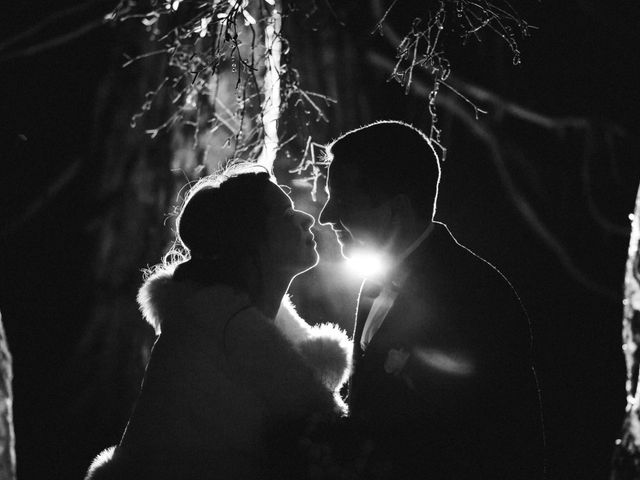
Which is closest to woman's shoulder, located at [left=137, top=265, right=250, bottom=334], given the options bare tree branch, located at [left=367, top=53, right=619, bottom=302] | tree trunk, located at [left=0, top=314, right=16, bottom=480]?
tree trunk, located at [left=0, top=314, right=16, bottom=480]

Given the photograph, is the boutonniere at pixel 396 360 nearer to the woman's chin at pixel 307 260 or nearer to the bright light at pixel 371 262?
the bright light at pixel 371 262

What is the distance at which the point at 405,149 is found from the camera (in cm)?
212

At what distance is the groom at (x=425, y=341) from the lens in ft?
5.97

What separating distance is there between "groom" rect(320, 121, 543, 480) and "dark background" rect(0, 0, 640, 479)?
2.84 m

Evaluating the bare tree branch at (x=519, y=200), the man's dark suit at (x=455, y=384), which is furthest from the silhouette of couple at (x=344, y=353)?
the bare tree branch at (x=519, y=200)

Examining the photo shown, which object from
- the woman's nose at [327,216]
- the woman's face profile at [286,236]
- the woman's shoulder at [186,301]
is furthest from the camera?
the woman's face profile at [286,236]

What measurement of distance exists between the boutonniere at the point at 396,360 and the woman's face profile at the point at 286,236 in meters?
0.64

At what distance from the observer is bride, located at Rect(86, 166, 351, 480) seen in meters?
2.04

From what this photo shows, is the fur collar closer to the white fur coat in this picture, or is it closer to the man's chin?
the white fur coat

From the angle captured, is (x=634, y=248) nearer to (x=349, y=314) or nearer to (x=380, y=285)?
(x=380, y=285)

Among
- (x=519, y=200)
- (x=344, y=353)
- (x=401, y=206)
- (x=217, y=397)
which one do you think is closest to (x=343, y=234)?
(x=401, y=206)

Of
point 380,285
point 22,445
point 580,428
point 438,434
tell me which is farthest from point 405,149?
point 22,445

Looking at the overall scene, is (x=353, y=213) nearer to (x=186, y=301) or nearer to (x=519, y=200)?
(x=186, y=301)

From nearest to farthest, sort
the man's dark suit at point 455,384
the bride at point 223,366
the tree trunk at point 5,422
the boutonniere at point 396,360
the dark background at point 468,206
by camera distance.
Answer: the man's dark suit at point 455,384 < the boutonniere at point 396,360 < the bride at point 223,366 < the tree trunk at point 5,422 < the dark background at point 468,206
